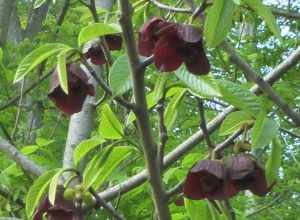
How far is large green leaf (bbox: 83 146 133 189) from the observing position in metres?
1.60

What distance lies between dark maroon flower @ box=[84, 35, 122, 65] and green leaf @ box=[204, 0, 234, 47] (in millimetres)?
487

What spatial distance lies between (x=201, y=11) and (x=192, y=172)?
0.32 m

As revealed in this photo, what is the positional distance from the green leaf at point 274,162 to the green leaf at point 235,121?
73 mm

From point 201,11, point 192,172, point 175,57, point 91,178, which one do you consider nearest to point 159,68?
point 175,57

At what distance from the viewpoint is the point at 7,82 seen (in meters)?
3.80

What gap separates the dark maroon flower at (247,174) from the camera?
1316mm

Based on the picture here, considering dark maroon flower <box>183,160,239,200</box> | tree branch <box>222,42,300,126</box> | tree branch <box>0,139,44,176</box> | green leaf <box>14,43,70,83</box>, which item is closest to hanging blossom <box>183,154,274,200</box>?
dark maroon flower <box>183,160,239,200</box>

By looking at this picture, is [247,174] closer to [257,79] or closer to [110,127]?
[257,79]

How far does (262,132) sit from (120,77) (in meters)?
0.30

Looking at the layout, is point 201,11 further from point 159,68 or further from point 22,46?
point 22,46

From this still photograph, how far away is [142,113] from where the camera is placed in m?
1.31

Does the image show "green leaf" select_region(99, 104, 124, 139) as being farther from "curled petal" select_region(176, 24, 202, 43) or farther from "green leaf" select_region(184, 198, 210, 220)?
"curled petal" select_region(176, 24, 202, 43)

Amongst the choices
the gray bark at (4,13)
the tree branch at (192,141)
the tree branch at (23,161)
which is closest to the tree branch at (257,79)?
the tree branch at (192,141)

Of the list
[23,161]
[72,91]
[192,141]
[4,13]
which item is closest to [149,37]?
[72,91]
